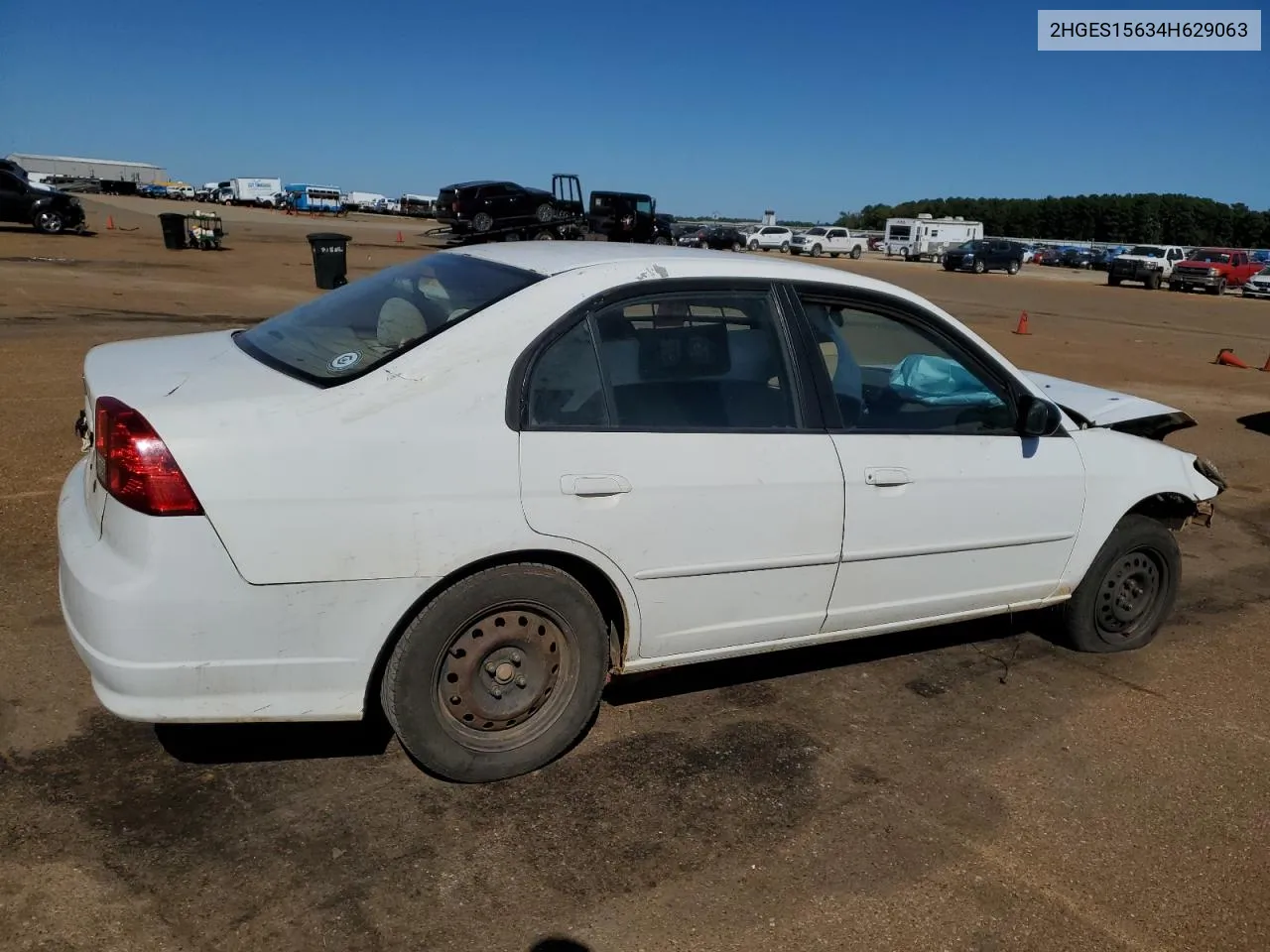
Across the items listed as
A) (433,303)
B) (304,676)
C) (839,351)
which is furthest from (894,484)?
(304,676)

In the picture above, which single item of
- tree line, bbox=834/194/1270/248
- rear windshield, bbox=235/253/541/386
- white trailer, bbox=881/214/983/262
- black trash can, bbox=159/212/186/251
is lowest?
rear windshield, bbox=235/253/541/386

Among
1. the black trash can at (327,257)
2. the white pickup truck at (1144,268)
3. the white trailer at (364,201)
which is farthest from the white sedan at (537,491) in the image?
the white trailer at (364,201)

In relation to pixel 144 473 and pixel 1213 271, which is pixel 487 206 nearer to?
pixel 1213 271

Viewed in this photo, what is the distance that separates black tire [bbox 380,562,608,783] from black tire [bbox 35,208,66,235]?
102 ft

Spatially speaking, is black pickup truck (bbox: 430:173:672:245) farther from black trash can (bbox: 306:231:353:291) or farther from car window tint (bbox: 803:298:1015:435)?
car window tint (bbox: 803:298:1015:435)

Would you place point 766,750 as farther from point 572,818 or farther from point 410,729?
point 410,729

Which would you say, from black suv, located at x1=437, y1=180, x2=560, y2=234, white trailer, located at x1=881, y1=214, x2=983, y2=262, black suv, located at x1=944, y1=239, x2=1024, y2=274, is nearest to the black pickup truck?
black suv, located at x1=437, y1=180, x2=560, y2=234

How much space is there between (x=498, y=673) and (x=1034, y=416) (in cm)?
223

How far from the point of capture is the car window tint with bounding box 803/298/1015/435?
3.63m

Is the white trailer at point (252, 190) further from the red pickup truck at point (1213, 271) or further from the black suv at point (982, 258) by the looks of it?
the red pickup truck at point (1213, 271)

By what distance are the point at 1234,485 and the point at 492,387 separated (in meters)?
7.28

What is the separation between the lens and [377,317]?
132 inches

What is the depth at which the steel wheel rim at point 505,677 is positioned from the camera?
300 cm

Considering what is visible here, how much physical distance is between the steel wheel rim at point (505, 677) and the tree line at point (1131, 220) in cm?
11824
